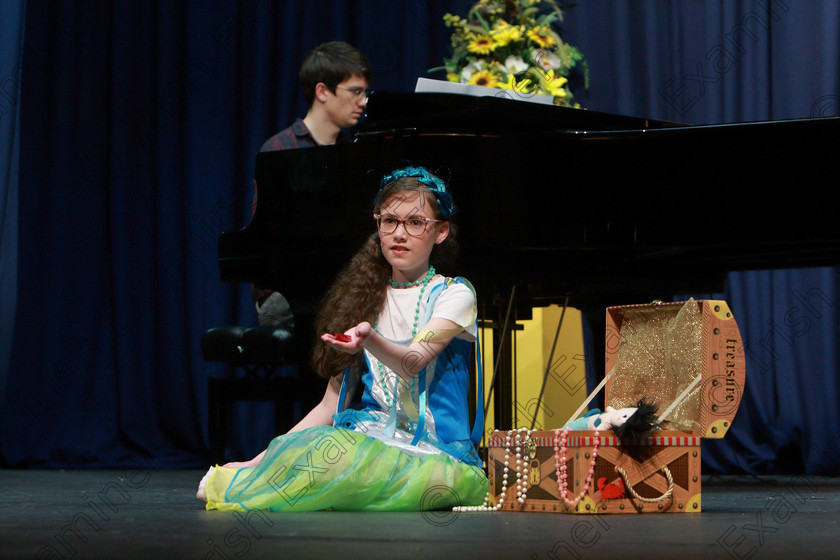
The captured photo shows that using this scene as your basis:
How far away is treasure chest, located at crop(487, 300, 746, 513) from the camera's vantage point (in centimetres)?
218

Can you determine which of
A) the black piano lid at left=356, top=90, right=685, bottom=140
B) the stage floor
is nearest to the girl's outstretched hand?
the stage floor

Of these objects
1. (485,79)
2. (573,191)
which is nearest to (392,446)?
(573,191)

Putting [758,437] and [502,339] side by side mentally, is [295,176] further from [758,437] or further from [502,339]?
[758,437]

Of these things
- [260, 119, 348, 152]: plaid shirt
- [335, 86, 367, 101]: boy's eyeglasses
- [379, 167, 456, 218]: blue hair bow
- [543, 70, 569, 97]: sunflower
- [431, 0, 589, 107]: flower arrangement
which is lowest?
[379, 167, 456, 218]: blue hair bow

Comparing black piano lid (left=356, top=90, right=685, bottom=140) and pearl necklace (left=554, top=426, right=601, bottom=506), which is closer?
pearl necklace (left=554, top=426, right=601, bottom=506)

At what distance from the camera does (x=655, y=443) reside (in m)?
2.20

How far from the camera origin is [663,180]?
2.92 metres

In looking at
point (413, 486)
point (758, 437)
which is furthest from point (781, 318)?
point (413, 486)

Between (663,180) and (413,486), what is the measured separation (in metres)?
1.28

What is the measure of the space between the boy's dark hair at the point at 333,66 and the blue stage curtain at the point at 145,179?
0.80 metres

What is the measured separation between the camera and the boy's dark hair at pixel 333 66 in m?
4.09

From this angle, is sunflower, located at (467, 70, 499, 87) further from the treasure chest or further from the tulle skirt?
the tulle skirt

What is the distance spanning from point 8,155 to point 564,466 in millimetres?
3654

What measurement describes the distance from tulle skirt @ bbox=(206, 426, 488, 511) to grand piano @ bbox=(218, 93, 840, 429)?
81 cm
